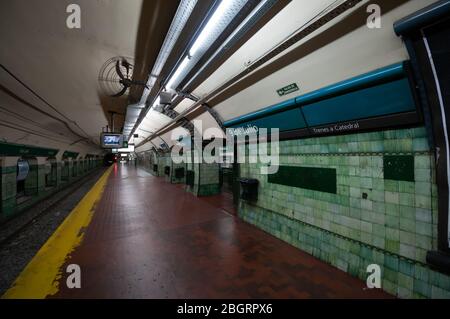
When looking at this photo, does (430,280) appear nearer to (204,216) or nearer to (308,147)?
(308,147)

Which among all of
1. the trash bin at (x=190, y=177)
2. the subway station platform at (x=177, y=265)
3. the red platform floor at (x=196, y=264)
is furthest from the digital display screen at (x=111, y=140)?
the red platform floor at (x=196, y=264)

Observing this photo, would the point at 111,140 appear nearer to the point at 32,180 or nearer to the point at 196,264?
the point at 32,180

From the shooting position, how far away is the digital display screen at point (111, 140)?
9359mm

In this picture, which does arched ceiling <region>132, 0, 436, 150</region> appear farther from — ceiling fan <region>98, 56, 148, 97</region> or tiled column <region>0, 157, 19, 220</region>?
tiled column <region>0, 157, 19, 220</region>

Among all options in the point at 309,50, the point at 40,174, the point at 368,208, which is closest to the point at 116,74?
the point at 309,50

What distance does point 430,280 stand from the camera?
2.18m

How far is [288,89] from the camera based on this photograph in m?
3.28

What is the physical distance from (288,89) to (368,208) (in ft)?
7.17

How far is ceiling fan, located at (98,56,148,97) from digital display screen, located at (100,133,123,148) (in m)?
5.06

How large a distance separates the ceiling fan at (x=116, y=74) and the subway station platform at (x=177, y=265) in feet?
10.9

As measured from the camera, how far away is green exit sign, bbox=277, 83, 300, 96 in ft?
10.4

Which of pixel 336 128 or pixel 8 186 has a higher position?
pixel 336 128

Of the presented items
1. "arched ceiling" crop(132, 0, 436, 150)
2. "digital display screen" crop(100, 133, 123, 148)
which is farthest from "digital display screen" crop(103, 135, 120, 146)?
"arched ceiling" crop(132, 0, 436, 150)

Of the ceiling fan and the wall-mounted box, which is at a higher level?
the ceiling fan
